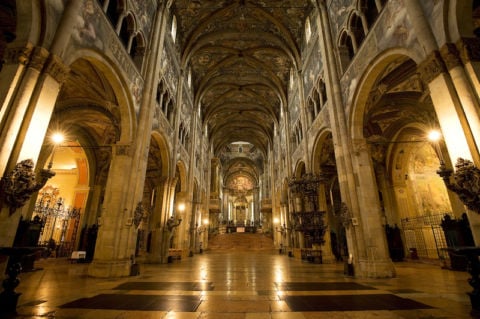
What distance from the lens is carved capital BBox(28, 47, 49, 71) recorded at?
491 centimetres

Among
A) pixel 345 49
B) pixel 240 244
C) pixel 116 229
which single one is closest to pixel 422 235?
pixel 345 49

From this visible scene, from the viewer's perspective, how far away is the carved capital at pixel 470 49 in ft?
15.6

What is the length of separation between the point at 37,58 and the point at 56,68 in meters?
0.36

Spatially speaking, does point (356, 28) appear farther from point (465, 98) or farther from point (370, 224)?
point (370, 224)

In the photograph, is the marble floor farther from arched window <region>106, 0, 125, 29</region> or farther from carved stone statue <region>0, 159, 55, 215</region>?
arched window <region>106, 0, 125, 29</region>

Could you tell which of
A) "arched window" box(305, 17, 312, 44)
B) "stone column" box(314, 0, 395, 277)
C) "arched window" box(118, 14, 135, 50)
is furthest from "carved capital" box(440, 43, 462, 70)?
"arched window" box(305, 17, 312, 44)

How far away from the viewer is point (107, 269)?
309 inches

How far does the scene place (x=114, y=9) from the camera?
9258 millimetres

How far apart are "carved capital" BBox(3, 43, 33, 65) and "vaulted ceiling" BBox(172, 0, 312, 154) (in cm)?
1316

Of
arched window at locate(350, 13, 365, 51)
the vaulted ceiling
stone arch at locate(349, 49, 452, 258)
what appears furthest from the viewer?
the vaulted ceiling

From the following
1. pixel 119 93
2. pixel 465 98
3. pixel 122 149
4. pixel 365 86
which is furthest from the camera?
pixel 122 149

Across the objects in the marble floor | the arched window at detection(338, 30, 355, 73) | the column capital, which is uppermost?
the arched window at detection(338, 30, 355, 73)

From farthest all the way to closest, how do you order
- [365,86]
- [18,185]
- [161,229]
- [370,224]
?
[161,229] < [365,86] < [370,224] < [18,185]

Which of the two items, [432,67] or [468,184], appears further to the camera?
[432,67]
